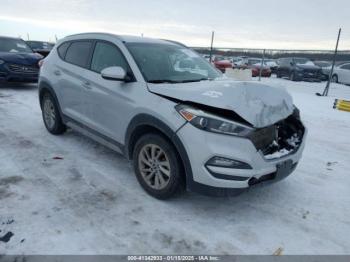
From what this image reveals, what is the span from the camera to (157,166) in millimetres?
3582

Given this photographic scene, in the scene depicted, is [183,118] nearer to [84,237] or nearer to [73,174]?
[84,237]

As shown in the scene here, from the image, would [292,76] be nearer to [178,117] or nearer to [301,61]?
[301,61]

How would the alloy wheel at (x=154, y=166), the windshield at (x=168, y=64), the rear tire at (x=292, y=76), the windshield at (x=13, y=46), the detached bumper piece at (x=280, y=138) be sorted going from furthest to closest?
the rear tire at (x=292, y=76) → the windshield at (x=13, y=46) → the windshield at (x=168, y=64) → the alloy wheel at (x=154, y=166) → the detached bumper piece at (x=280, y=138)

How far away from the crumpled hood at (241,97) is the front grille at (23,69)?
8116mm

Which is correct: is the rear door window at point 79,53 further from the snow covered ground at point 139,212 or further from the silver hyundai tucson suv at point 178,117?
the snow covered ground at point 139,212

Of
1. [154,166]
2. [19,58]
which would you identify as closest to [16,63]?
[19,58]

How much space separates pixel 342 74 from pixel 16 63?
17.8 m

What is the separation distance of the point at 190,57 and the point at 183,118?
188 centimetres

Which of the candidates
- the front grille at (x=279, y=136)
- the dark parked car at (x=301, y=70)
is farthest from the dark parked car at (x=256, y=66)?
the front grille at (x=279, y=136)

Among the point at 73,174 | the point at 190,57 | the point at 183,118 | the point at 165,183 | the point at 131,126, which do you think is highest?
the point at 190,57

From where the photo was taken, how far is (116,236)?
2994 mm

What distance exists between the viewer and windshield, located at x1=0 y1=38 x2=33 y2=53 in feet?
35.8

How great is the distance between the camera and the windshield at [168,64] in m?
3.96

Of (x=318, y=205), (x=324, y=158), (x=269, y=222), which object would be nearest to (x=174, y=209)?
(x=269, y=222)
